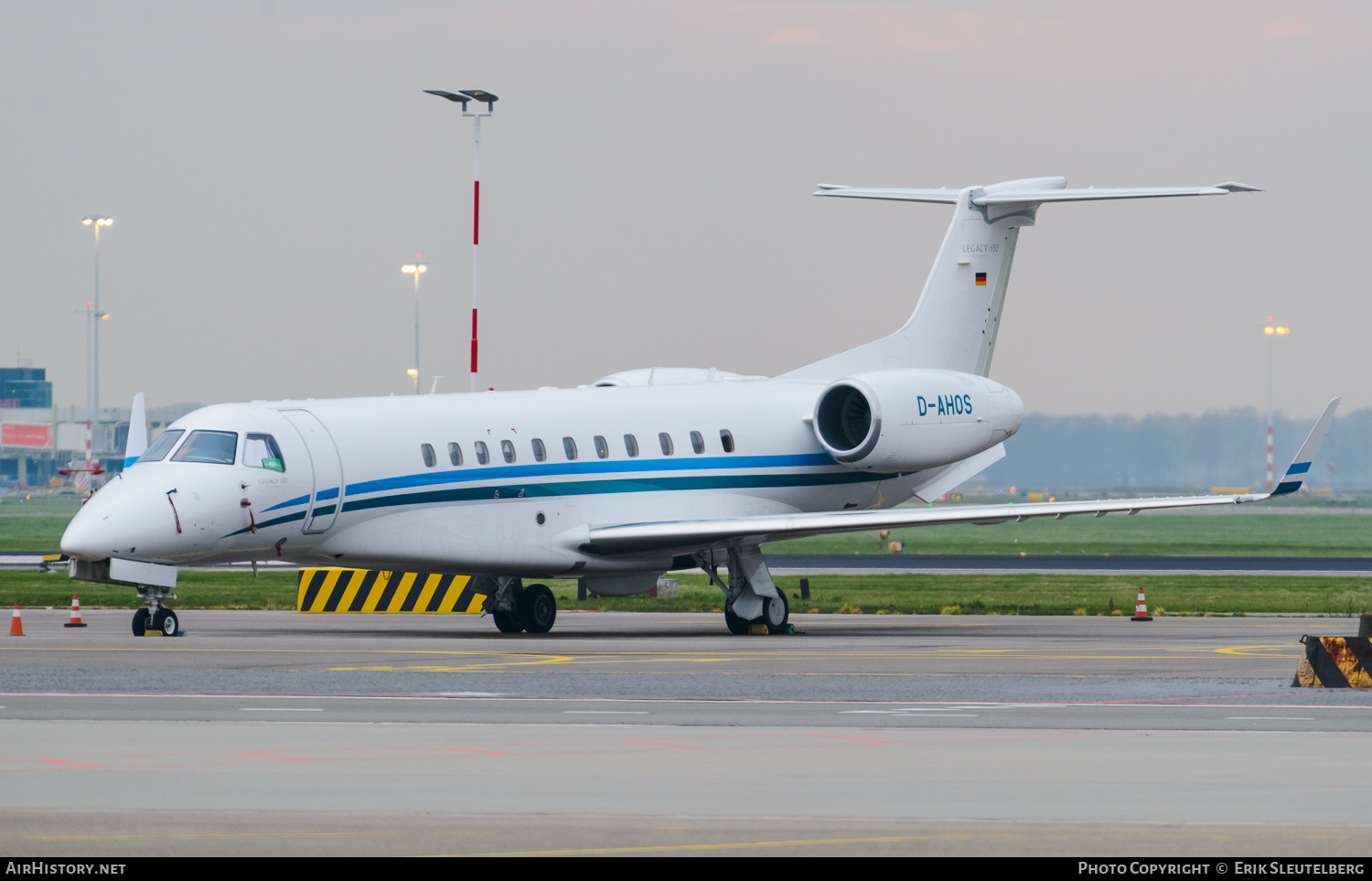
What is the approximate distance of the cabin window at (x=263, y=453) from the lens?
28.6m

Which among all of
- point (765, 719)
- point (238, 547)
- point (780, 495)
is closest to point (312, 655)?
point (238, 547)

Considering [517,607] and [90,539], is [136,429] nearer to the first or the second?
[517,607]

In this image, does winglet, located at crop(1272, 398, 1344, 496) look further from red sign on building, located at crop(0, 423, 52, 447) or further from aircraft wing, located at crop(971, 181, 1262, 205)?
red sign on building, located at crop(0, 423, 52, 447)

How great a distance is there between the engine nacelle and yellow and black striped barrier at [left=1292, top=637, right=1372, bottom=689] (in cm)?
1464

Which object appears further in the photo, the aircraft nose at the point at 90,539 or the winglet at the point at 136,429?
the winglet at the point at 136,429

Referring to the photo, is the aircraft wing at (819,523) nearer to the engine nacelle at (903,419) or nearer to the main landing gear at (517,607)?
the main landing gear at (517,607)

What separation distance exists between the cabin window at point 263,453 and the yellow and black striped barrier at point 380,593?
25.6ft

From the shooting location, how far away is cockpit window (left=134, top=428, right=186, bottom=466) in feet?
94.0

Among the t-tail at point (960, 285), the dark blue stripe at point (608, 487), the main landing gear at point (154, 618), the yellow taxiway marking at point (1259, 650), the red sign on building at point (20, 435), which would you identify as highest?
the t-tail at point (960, 285)

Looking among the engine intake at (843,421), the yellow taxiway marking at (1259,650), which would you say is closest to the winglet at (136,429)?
the engine intake at (843,421)

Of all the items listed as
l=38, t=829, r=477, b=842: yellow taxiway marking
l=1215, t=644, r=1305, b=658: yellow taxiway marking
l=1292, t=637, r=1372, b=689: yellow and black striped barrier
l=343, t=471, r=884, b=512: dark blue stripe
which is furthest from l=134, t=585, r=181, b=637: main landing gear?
l=38, t=829, r=477, b=842: yellow taxiway marking

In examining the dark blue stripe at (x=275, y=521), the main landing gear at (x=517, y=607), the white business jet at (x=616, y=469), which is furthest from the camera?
the main landing gear at (x=517, y=607)

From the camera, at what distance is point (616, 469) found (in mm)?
32688

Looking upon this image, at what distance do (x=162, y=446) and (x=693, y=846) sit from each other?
68.2 ft
